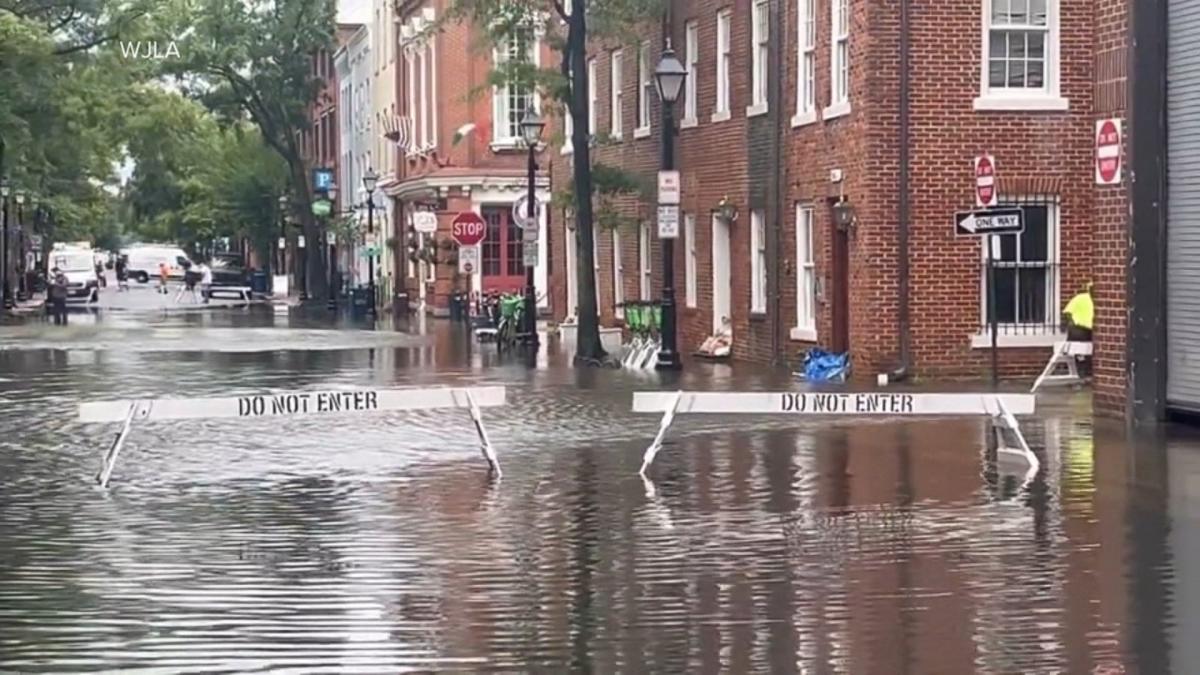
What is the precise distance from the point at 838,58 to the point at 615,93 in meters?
12.7

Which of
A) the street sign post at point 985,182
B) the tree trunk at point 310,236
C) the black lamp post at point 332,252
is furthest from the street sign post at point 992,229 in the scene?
the tree trunk at point 310,236

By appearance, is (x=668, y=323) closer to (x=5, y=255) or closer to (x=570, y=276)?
(x=570, y=276)

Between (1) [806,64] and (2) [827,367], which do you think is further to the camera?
(1) [806,64]

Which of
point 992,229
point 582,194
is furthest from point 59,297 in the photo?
point 992,229

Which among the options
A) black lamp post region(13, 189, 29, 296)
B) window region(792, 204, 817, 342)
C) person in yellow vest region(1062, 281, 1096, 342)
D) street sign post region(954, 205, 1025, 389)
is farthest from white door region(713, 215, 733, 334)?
black lamp post region(13, 189, 29, 296)

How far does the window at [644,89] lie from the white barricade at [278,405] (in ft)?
72.0

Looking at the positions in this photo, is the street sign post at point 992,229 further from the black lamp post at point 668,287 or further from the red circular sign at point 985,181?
the black lamp post at point 668,287

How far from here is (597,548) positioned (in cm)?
1243

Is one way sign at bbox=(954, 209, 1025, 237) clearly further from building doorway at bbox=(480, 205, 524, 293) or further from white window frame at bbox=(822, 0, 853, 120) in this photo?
building doorway at bbox=(480, 205, 524, 293)

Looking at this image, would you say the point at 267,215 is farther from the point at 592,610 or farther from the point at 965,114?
the point at 592,610

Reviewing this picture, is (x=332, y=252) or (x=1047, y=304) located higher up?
(x=332, y=252)

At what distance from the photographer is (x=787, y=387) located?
26.2m

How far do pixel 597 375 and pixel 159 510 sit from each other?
16558mm

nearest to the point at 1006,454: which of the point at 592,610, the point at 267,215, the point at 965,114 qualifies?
the point at 592,610
